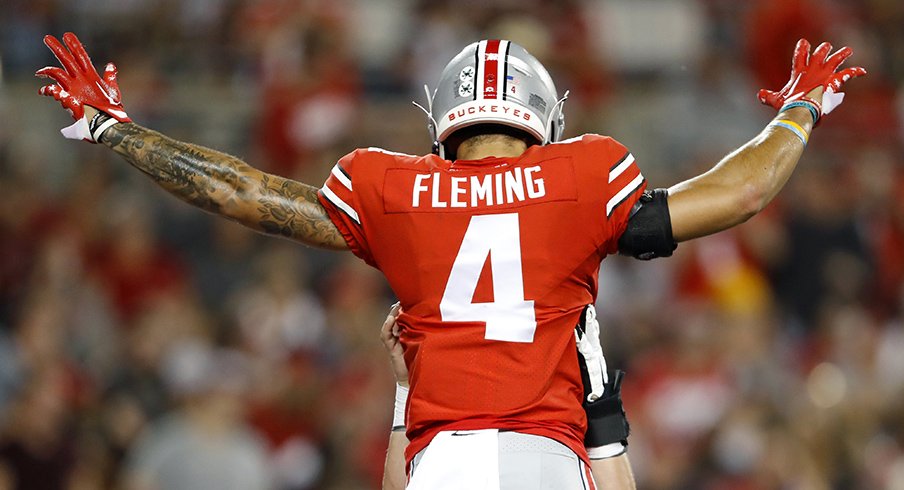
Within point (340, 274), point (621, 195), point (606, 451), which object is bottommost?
point (606, 451)

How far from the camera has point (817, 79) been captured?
4.21m

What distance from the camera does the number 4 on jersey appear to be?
3.67 m

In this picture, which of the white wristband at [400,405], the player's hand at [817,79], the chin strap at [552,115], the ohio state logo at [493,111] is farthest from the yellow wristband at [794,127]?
the white wristband at [400,405]

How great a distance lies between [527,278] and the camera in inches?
145

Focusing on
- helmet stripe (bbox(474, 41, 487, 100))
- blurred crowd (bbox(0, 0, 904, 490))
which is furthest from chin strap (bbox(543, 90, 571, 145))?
blurred crowd (bbox(0, 0, 904, 490))

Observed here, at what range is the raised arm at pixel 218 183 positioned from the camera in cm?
396

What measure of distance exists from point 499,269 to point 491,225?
0.12 metres

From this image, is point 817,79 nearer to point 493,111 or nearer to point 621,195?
point 621,195

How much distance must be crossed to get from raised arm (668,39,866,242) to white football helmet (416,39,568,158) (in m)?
0.44

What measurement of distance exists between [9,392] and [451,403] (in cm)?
490

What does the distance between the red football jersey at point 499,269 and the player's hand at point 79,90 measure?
33.1 inches

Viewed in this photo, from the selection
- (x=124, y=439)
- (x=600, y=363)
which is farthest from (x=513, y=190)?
(x=124, y=439)

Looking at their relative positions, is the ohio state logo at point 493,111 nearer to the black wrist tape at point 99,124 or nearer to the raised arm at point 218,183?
the raised arm at point 218,183

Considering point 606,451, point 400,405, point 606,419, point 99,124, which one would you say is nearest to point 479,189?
point 606,419
